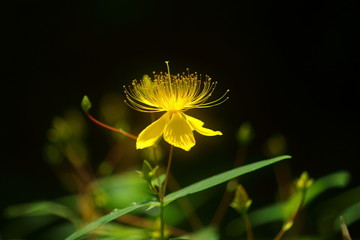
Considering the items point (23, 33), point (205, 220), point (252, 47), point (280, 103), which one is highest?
point (23, 33)

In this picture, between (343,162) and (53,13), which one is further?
(53,13)

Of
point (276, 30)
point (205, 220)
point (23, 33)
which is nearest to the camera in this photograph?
point (205, 220)

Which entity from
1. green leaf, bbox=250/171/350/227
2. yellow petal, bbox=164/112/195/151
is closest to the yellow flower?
yellow petal, bbox=164/112/195/151

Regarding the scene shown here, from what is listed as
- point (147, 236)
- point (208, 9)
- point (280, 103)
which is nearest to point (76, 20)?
point (208, 9)

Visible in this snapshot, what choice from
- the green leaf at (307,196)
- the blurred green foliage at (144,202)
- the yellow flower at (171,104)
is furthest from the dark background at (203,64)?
the yellow flower at (171,104)

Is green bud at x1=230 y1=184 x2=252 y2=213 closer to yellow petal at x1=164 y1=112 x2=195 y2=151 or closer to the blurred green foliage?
the blurred green foliage

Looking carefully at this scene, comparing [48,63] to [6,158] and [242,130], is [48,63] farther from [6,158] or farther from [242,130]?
[242,130]
